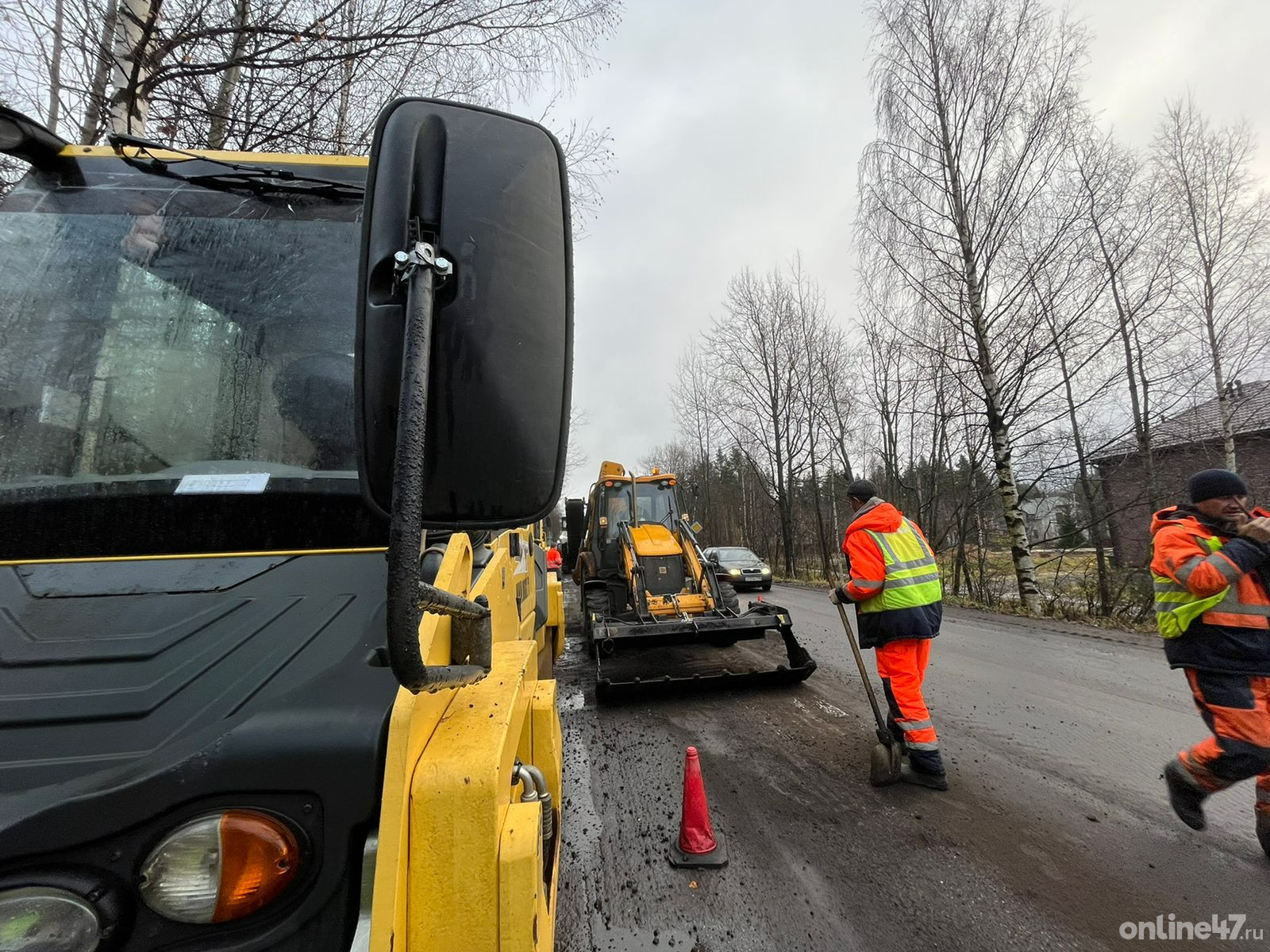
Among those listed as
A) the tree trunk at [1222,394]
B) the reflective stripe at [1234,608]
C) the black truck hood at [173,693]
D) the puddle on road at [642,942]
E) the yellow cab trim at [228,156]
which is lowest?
the puddle on road at [642,942]

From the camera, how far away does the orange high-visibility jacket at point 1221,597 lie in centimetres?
264

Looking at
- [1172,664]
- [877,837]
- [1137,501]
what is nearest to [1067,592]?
[1137,501]

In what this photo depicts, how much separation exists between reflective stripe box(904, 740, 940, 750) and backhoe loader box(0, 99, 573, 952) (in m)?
2.87

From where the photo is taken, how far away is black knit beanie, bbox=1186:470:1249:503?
9.36ft

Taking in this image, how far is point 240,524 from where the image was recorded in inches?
53.4

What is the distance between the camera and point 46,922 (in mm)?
805

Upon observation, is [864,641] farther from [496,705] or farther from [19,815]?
[19,815]

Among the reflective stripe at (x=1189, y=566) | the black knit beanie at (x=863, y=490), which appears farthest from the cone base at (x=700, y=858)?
the reflective stripe at (x=1189, y=566)

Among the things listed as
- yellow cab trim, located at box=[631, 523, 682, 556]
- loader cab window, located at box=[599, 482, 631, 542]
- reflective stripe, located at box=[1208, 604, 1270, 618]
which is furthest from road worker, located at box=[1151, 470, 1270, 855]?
loader cab window, located at box=[599, 482, 631, 542]

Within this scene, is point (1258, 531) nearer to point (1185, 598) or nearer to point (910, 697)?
point (1185, 598)

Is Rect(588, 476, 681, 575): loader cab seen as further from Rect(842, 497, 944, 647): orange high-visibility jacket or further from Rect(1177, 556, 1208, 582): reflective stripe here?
Rect(1177, 556, 1208, 582): reflective stripe

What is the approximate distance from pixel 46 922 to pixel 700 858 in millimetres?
2674

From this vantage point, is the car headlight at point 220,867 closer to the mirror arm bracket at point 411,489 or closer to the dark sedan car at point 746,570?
the mirror arm bracket at point 411,489

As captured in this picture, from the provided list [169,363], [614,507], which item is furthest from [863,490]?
[614,507]
